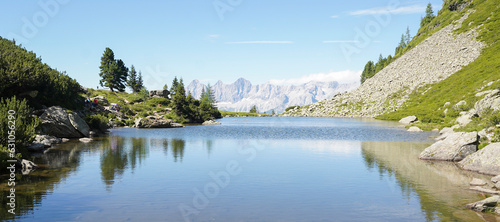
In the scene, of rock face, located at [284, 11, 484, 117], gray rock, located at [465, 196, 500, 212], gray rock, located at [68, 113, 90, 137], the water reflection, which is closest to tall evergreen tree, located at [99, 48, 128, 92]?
gray rock, located at [68, 113, 90, 137]

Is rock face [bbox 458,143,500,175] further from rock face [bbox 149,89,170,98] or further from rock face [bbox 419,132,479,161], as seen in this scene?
rock face [bbox 149,89,170,98]

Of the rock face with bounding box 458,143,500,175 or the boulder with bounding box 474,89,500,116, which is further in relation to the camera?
the boulder with bounding box 474,89,500,116

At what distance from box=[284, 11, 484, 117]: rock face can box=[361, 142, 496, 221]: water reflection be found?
4533 inches

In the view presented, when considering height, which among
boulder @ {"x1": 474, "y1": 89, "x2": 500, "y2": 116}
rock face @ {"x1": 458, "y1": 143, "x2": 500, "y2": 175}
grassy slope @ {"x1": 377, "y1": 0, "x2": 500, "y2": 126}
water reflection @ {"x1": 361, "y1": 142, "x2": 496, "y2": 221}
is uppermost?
grassy slope @ {"x1": 377, "y1": 0, "x2": 500, "y2": 126}

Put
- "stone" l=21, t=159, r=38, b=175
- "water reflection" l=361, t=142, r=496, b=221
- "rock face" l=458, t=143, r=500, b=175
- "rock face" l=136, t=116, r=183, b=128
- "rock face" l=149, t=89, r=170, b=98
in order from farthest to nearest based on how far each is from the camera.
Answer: "rock face" l=149, t=89, r=170, b=98 → "rock face" l=136, t=116, r=183, b=128 → "stone" l=21, t=159, r=38, b=175 → "rock face" l=458, t=143, r=500, b=175 → "water reflection" l=361, t=142, r=496, b=221

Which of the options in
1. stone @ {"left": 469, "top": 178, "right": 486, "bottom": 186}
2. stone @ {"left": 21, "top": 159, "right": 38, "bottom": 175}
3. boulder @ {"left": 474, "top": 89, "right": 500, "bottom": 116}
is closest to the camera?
stone @ {"left": 469, "top": 178, "right": 486, "bottom": 186}

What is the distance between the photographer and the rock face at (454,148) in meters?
30.9

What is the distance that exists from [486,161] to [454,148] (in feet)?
17.7

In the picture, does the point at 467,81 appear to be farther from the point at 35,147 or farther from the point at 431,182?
the point at 35,147

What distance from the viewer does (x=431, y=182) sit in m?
23.3

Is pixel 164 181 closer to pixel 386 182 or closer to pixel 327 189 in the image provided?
pixel 327 189

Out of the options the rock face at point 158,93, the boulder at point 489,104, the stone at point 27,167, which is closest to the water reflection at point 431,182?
the boulder at point 489,104

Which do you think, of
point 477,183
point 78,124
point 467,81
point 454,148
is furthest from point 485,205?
point 467,81

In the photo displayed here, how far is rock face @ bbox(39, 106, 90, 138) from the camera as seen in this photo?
49562mm
